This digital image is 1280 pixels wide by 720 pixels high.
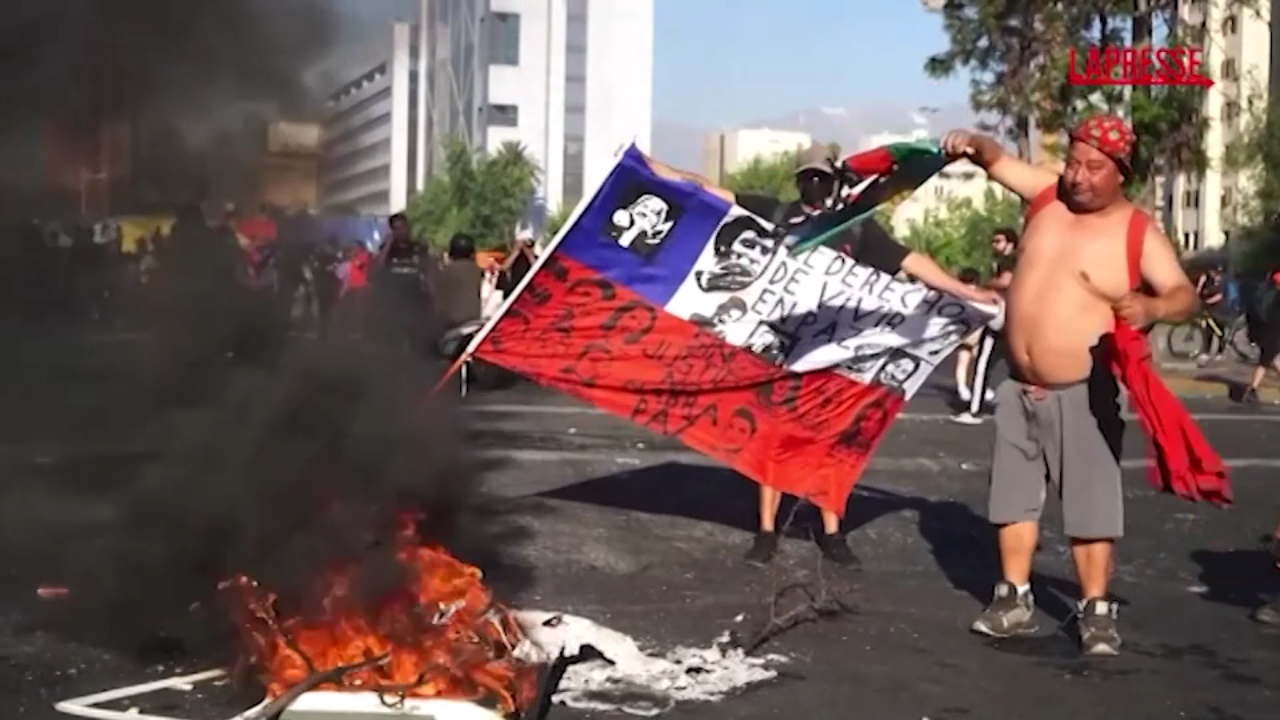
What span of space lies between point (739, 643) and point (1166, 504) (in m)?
3.69

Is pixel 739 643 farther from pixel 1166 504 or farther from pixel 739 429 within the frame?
pixel 1166 504

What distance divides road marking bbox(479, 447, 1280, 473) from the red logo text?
396 inches

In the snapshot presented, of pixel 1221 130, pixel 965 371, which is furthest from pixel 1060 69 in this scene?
pixel 1221 130

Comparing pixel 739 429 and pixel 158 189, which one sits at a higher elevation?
pixel 158 189

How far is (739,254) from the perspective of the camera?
6.23 m

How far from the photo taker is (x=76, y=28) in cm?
428

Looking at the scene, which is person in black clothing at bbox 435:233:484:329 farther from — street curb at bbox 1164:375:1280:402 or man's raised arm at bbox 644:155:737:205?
street curb at bbox 1164:375:1280:402

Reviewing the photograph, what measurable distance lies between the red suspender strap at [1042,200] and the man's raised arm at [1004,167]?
19 millimetres

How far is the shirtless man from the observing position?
5.08 m

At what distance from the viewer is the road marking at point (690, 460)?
8977 millimetres

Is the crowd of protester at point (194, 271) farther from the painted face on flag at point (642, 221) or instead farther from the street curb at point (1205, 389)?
the street curb at point (1205, 389)

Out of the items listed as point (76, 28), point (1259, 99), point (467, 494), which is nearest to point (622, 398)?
point (467, 494)

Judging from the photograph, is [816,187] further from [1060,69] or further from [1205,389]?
[1060,69]

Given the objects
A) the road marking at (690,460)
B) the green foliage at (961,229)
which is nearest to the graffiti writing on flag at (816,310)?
the road marking at (690,460)
